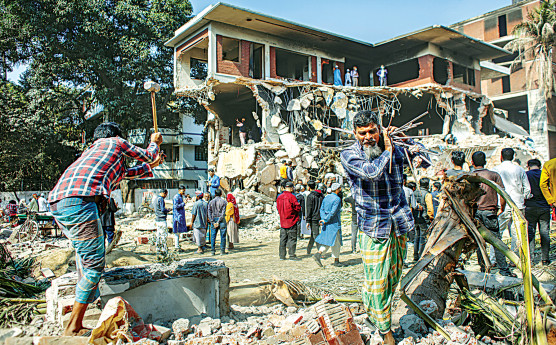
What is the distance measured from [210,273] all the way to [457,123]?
2189 cm


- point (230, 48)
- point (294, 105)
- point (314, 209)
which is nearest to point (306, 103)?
point (294, 105)

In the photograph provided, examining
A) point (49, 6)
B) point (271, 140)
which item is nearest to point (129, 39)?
point (49, 6)

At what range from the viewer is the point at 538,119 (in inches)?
1199

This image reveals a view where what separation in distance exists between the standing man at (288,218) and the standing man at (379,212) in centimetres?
Result: 518

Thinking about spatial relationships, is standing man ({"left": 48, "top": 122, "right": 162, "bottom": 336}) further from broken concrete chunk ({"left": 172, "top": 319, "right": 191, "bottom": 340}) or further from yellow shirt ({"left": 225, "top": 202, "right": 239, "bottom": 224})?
yellow shirt ({"left": 225, "top": 202, "right": 239, "bottom": 224})

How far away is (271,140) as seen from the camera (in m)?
18.0

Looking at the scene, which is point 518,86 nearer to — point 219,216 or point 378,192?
point 219,216

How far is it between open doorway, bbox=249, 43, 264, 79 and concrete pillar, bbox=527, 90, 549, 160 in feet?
76.6

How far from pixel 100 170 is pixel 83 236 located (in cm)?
59

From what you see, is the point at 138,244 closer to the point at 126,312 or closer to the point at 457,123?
the point at 126,312

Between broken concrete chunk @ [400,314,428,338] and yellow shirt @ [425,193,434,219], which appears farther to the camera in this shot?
yellow shirt @ [425,193,434,219]

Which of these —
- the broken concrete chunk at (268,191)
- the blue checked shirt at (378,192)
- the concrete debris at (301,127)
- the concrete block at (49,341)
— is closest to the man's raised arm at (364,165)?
the blue checked shirt at (378,192)

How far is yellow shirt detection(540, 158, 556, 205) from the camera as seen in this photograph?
18.8 feet

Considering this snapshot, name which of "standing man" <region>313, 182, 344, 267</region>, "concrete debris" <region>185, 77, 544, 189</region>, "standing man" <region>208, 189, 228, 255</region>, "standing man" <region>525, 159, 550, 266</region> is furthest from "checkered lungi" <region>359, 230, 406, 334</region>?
"concrete debris" <region>185, 77, 544, 189</region>
